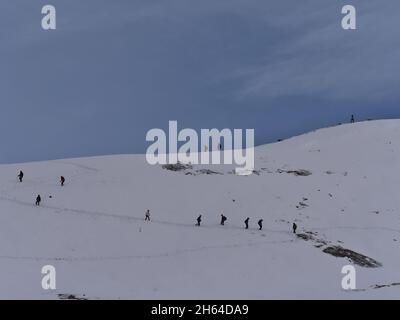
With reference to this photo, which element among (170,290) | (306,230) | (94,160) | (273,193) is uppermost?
(94,160)

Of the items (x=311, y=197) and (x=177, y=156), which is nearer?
(x=311, y=197)

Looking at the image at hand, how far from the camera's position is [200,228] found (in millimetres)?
47812

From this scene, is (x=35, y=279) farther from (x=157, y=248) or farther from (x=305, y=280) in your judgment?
(x=305, y=280)

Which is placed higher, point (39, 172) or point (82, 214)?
point (39, 172)

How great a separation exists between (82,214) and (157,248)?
8.36m

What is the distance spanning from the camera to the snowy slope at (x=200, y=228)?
1446 inches

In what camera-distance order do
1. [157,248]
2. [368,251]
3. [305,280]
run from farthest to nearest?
[368,251]
[157,248]
[305,280]

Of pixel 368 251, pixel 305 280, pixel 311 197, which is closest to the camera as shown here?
pixel 305 280

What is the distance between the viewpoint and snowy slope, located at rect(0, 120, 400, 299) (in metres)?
36.7

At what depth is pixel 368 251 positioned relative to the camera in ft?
152

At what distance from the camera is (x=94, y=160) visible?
63844mm
